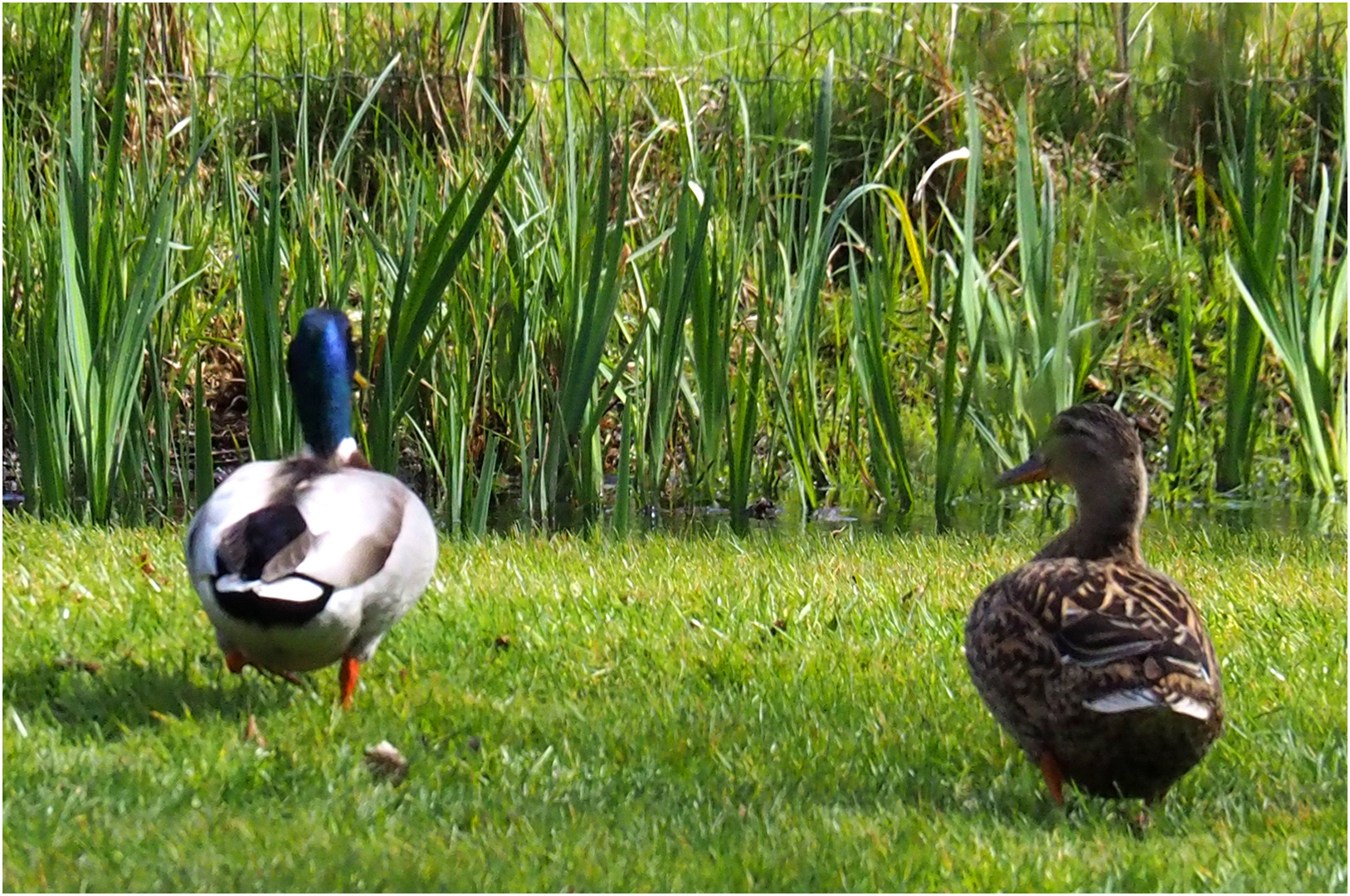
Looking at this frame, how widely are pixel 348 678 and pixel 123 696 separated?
20.6 inches

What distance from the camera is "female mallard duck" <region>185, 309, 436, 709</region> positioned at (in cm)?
338

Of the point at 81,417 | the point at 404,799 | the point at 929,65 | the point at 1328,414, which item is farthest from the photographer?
the point at 929,65

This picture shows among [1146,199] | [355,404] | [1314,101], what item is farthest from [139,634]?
[1314,101]

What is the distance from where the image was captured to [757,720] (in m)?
3.82

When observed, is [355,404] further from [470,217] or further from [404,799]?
[404,799]

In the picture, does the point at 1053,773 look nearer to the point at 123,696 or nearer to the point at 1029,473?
the point at 1029,473

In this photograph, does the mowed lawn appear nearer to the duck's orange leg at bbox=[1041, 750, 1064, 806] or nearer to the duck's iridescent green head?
the duck's orange leg at bbox=[1041, 750, 1064, 806]

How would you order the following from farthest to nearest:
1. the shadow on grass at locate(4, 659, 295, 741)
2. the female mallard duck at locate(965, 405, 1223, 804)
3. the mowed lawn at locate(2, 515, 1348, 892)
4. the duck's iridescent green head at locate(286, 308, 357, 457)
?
the duck's iridescent green head at locate(286, 308, 357, 457), the shadow on grass at locate(4, 659, 295, 741), the female mallard duck at locate(965, 405, 1223, 804), the mowed lawn at locate(2, 515, 1348, 892)

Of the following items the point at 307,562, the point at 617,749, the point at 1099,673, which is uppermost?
the point at 307,562

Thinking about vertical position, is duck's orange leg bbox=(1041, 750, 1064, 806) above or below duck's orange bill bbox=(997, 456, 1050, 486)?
below

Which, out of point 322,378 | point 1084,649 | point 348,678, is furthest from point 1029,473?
point 322,378

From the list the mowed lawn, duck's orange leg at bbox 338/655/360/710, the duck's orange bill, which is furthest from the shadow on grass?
the duck's orange bill

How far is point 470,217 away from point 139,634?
164cm

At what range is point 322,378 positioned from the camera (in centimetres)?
448
